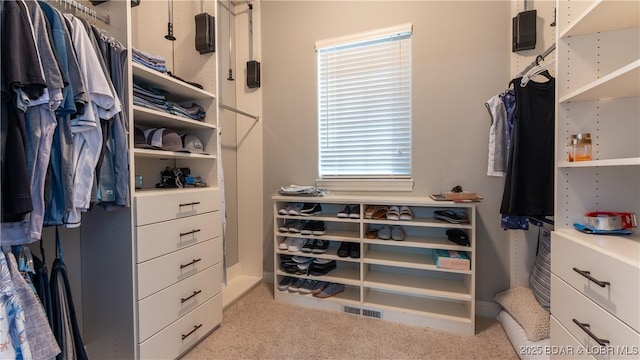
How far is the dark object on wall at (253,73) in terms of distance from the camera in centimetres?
237

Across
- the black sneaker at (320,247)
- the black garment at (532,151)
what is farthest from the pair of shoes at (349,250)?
the black garment at (532,151)

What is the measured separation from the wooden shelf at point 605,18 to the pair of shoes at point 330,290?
6.47 feet

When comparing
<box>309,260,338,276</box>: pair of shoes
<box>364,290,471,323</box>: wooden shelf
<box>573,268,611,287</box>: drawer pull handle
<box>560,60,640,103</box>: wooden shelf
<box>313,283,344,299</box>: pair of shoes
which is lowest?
<box>364,290,471,323</box>: wooden shelf

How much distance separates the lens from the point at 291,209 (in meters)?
2.03

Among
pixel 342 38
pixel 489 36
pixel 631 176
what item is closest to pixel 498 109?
pixel 489 36

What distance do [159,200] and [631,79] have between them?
1.95 metres

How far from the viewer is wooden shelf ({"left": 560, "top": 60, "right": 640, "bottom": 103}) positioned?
0.74 metres

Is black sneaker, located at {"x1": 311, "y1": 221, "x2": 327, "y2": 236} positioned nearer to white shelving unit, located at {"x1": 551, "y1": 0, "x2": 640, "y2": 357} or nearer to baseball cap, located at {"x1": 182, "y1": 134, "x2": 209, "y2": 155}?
baseball cap, located at {"x1": 182, "y1": 134, "x2": 209, "y2": 155}

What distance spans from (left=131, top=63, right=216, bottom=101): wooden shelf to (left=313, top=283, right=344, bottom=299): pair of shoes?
1.66 m

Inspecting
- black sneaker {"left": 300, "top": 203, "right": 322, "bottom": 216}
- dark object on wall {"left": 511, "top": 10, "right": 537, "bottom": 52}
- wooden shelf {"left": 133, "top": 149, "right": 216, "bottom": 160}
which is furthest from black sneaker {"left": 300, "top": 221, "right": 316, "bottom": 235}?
dark object on wall {"left": 511, "top": 10, "right": 537, "bottom": 52}

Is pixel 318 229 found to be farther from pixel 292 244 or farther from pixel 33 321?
pixel 33 321

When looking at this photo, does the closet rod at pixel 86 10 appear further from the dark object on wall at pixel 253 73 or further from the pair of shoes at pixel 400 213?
the pair of shoes at pixel 400 213

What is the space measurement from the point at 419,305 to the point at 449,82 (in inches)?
66.1

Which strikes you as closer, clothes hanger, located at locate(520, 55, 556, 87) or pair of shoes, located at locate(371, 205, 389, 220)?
clothes hanger, located at locate(520, 55, 556, 87)
